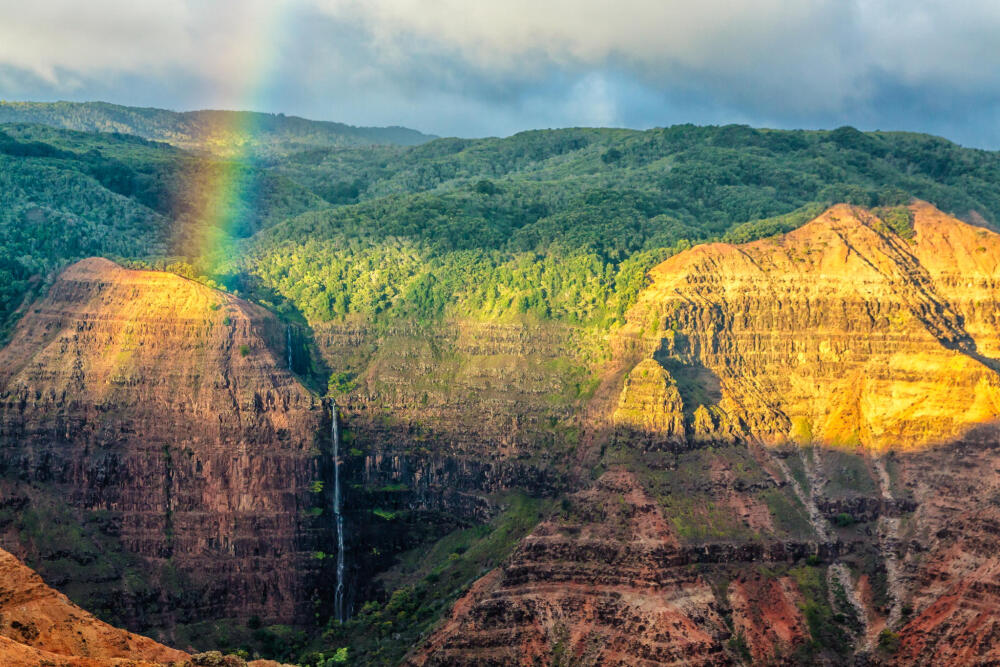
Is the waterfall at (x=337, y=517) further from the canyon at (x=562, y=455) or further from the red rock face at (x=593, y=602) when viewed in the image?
the red rock face at (x=593, y=602)

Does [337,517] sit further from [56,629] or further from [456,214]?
[56,629]

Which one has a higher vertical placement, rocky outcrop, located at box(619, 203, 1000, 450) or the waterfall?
rocky outcrop, located at box(619, 203, 1000, 450)

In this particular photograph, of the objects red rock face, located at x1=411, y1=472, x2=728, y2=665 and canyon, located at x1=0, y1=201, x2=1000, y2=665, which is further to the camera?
canyon, located at x1=0, y1=201, x2=1000, y2=665

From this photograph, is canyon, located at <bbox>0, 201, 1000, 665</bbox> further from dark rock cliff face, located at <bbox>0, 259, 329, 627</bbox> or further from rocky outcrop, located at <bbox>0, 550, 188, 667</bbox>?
rocky outcrop, located at <bbox>0, 550, 188, 667</bbox>

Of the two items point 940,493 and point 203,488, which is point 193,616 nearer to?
point 203,488

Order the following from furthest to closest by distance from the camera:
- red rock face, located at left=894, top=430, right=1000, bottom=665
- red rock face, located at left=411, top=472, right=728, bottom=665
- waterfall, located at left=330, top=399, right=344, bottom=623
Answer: waterfall, located at left=330, top=399, right=344, bottom=623 < red rock face, located at left=411, top=472, right=728, bottom=665 < red rock face, located at left=894, top=430, right=1000, bottom=665

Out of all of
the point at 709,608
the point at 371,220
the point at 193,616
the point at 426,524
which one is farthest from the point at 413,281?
the point at 709,608

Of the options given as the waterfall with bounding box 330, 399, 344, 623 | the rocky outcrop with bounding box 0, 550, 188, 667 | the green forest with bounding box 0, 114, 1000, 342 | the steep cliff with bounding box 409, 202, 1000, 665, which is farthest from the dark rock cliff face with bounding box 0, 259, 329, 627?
the rocky outcrop with bounding box 0, 550, 188, 667
